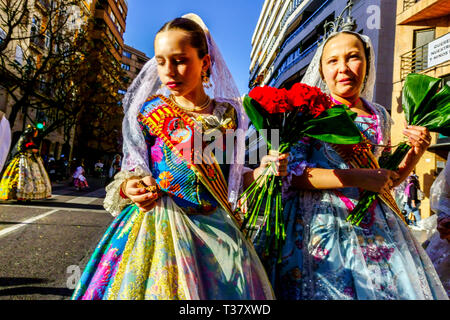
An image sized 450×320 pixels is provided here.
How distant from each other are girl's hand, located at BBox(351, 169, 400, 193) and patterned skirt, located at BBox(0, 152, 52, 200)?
9.00 meters

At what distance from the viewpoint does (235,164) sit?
1.69 meters

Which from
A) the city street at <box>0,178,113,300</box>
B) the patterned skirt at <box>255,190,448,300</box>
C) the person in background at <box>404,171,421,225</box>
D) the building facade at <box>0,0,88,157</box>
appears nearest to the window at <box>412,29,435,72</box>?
the person in background at <box>404,171,421,225</box>

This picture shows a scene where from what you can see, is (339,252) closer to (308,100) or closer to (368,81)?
(308,100)

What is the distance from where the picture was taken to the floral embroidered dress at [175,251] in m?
1.18

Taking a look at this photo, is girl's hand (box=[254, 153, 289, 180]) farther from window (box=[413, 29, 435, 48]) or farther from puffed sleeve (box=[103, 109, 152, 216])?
window (box=[413, 29, 435, 48])

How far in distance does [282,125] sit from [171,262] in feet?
2.67

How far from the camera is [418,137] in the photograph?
5.32 ft

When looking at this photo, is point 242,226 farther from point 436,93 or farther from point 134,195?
point 436,93

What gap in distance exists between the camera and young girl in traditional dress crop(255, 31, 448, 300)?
139 cm

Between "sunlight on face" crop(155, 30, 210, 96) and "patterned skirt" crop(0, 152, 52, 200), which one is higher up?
"sunlight on face" crop(155, 30, 210, 96)

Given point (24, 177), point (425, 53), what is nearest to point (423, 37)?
point (425, 53)
